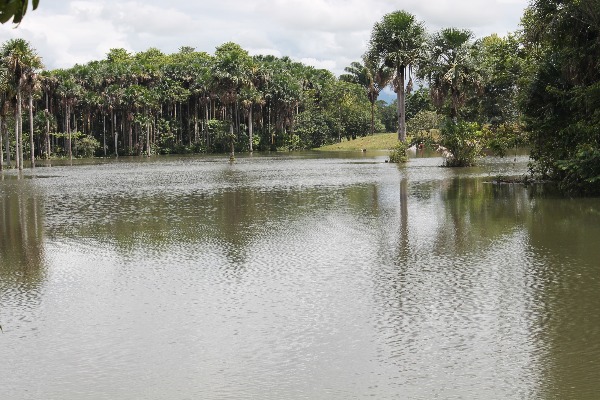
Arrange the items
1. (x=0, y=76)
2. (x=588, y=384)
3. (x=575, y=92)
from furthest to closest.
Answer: (x=0, y=76) → (x=575, y=92) → (x=588, y=384)

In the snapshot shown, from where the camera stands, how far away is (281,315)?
11.2 metres

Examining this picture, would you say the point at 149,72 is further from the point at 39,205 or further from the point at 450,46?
the point at 39,205

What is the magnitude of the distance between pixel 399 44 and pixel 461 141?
19383 millimetres

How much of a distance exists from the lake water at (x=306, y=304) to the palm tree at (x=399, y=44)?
125 feet

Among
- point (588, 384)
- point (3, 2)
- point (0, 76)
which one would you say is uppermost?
point (0, 76)

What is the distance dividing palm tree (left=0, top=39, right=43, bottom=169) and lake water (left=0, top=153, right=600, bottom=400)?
35.6 metres

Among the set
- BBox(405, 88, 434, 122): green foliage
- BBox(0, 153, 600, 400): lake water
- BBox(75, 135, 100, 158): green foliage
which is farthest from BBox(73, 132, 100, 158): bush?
BBox(0, 153, 600, 400): lake water

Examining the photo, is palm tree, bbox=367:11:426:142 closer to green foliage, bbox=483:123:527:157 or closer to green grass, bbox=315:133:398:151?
green foliage, bbox=483:123:527:157

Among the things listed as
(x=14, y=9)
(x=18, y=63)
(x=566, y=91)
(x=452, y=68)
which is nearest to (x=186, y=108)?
(x=18, y=63)

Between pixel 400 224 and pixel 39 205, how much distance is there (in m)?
15.6

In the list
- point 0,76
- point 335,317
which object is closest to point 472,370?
point 335,317

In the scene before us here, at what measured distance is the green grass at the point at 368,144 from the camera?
95988 millimetres

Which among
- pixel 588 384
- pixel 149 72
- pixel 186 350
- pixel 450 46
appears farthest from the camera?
pixel 149 72

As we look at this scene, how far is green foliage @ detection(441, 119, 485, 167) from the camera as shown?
43.5 m
